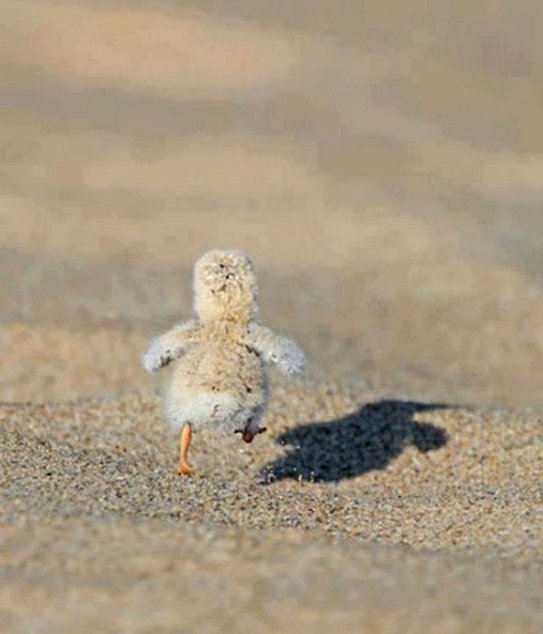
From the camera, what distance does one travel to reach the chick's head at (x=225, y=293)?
20.1 feet

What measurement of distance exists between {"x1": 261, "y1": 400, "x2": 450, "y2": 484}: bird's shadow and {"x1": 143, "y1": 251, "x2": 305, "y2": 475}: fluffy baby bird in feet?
2.45

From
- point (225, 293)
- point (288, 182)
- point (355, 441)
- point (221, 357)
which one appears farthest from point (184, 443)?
point (288, 182)

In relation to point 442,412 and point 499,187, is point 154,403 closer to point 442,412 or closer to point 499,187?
point 442,412

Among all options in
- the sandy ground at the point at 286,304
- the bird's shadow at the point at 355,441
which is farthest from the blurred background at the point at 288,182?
the bird's shadow at the point at 355,441

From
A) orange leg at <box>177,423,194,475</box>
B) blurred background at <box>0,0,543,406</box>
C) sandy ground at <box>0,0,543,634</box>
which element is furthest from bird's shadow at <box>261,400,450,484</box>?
blurred background at <box>0,0,543,406</box>

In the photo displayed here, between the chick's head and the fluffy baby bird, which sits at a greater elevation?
the chick's head

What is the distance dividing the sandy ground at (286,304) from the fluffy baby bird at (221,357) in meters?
0.24

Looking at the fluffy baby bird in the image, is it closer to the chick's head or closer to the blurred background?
the chick's head

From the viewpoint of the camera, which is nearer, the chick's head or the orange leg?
the orange leg

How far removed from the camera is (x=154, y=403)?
753 centimetres

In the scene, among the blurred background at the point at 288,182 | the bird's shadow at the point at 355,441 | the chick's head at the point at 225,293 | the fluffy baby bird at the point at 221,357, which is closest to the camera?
the fluffy baby bird at the point at 221,357

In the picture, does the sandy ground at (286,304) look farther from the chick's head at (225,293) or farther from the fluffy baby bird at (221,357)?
the chick's head at (225,293)

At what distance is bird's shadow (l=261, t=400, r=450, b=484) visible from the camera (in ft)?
22.3

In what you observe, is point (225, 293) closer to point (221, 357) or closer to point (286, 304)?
point (221, 357)
